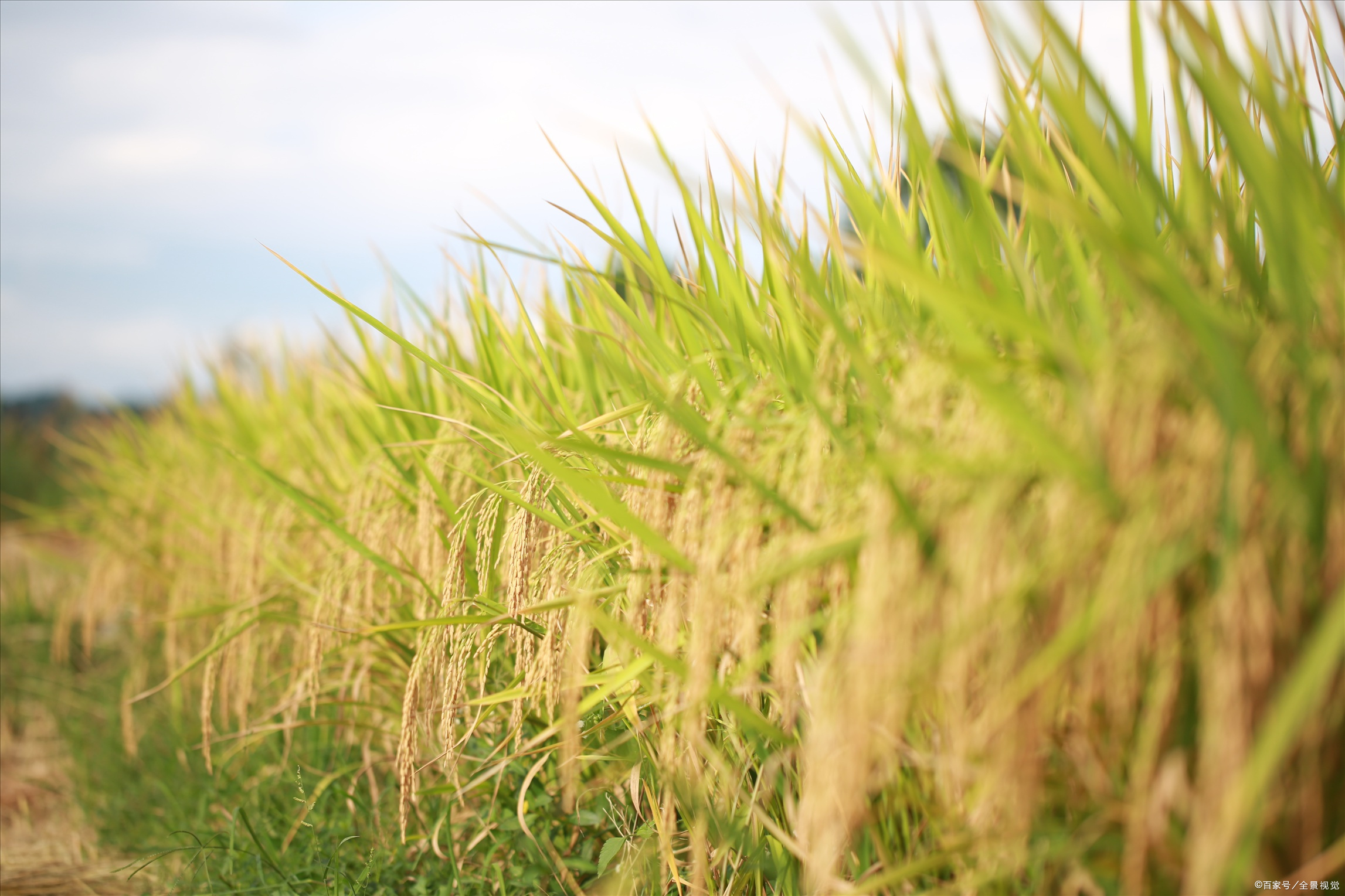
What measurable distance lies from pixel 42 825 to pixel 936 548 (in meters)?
4.23

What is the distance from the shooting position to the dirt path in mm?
2824

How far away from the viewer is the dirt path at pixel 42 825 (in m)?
2.82

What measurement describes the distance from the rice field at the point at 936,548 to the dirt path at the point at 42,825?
2.66 feet

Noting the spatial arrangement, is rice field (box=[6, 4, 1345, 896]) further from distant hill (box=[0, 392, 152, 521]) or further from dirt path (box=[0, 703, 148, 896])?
distant hill (box=[0, 392, 152, 521])

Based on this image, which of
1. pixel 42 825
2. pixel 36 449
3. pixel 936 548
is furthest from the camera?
pixel 36 449

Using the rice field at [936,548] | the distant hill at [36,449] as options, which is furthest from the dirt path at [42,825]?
the distant hill at [36,449]

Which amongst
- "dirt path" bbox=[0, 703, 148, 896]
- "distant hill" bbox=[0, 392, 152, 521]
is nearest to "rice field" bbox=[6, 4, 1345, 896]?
"dirt path" bbox=[0, 703, 148, 896]

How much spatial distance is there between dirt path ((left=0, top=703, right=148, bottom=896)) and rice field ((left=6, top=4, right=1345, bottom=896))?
2.66 ft

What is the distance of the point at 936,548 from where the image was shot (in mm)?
1061

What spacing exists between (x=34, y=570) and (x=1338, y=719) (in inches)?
335

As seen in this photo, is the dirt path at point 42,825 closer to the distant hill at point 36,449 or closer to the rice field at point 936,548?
the rice field at point 936,548

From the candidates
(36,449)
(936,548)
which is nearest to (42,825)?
(936,548)

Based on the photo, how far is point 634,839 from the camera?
1929 millimetres

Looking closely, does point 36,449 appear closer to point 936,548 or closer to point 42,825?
point 42,825
